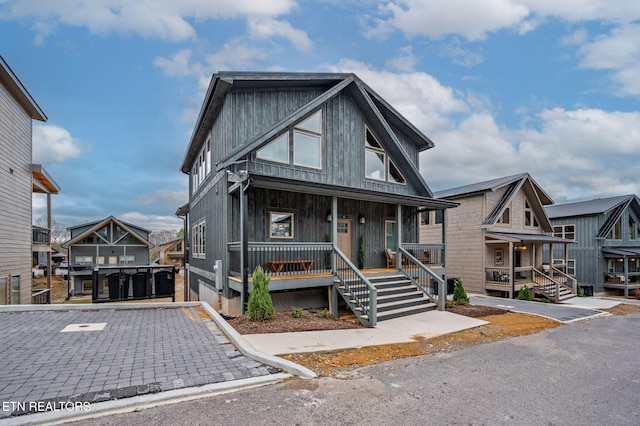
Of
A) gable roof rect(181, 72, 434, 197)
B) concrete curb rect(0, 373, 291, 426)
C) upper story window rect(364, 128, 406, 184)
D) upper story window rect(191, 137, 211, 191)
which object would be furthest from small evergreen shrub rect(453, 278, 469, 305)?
upper story window rect(191, 137, 211, 191)

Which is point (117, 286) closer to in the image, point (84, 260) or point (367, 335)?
point (367, 335)

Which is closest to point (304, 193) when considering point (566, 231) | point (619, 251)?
point (566, 231)

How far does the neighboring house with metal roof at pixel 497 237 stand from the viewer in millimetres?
17656

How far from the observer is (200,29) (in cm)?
1372

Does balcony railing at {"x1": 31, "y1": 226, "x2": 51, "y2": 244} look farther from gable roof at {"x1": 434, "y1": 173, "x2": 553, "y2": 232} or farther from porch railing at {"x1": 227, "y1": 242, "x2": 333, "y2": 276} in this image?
gable roof at {"x1": 434, "y1": 173, "x2": 553, "y2": 232}

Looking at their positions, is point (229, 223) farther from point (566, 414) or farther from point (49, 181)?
point (49, 181)

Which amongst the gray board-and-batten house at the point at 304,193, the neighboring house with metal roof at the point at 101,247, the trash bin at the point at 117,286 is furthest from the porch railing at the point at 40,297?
the neighboring house with metal roof at the point at 101,247

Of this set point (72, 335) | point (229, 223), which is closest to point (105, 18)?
point (229, 223)

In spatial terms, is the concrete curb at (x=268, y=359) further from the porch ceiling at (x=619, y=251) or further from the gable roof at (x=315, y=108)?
the porch ceiling at (x=619, y=251)

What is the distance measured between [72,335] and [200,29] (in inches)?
488

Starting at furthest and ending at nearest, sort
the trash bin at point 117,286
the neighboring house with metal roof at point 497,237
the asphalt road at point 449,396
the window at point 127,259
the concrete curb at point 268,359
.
Answer: the window at point 127,259 < the neighboring house with metal roof at point 497,237 < the trash bin at point 117,286 < the concrete curb at point 268,359 < the asphalt road at point 449,396

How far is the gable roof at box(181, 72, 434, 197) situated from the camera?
33.1ft

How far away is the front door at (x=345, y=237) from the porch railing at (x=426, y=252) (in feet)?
6.49

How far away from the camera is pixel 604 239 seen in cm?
2433
